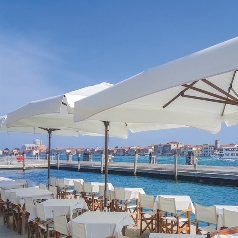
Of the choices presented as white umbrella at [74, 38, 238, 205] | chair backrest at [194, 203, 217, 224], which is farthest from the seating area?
white umbrella at [74, 38, 238, 205]

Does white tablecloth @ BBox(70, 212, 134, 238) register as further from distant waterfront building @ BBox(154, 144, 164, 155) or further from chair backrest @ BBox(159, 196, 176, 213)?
distant waterfront building @ BBox(154, 144, 164, 155)

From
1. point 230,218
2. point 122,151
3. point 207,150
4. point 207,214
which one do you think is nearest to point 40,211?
point 207,214

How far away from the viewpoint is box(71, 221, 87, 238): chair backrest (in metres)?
3.90

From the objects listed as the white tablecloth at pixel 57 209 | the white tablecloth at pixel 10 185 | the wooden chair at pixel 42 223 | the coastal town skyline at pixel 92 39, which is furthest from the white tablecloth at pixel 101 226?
the white tablecloth at pixel 10 185

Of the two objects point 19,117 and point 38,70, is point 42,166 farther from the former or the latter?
→ point 19,117

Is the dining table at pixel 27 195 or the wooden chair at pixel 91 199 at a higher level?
the dining table at pixel 27 195

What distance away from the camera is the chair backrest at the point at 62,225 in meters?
4.25

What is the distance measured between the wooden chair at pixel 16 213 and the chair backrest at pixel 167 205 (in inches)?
103

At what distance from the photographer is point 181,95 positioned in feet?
13.4

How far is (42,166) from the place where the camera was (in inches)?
1190

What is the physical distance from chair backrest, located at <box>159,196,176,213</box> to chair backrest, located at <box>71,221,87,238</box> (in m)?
2.09

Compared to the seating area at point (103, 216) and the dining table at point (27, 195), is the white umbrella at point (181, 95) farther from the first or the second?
the dining table at point (27, 195)

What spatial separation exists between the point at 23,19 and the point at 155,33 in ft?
23.9

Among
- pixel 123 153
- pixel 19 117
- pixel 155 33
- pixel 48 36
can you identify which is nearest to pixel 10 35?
pixel 48 36
